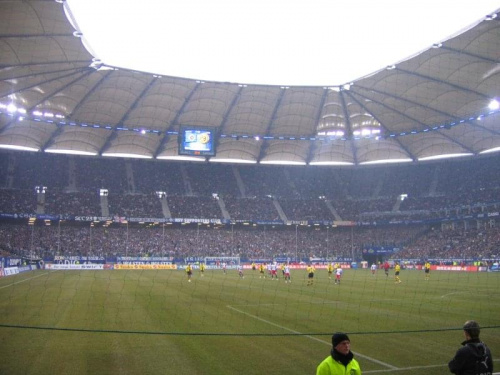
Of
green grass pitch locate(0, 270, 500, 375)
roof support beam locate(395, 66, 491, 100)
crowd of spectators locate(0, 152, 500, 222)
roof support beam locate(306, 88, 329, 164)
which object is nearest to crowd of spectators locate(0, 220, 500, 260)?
crowd of spectators locate(0, 152, 500, 222)

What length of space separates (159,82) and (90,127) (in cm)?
1559

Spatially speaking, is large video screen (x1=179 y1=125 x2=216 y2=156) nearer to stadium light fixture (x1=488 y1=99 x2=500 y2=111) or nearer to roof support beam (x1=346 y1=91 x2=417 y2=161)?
roof support beam (x1=346 y1=91 x2=417 y2=161)

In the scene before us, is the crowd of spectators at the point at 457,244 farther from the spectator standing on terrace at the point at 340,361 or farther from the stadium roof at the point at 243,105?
the spectator standing on terrace at the point at 340,361

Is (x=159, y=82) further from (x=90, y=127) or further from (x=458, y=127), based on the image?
(x=458, y=127)

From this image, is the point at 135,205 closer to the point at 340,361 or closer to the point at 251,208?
the point at 251,208

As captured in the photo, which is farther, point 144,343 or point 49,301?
point 49,301

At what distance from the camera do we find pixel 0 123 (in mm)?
55531

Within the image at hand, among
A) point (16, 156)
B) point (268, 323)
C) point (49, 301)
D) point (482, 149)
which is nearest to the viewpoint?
point (268, 323)

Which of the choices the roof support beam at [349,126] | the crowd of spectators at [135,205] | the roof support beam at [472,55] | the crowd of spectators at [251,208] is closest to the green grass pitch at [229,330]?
the roof support beam at [472,55]

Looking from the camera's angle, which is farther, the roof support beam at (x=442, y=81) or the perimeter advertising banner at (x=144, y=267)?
the perimeter advertising banner at (x=144, y=267)

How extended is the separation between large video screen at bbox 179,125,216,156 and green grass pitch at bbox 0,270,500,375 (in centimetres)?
2444

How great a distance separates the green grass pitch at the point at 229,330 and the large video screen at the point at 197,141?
24.4 metres

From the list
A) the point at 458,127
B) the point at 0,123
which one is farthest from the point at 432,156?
the point at 0,123

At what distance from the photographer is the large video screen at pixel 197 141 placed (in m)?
50.1
